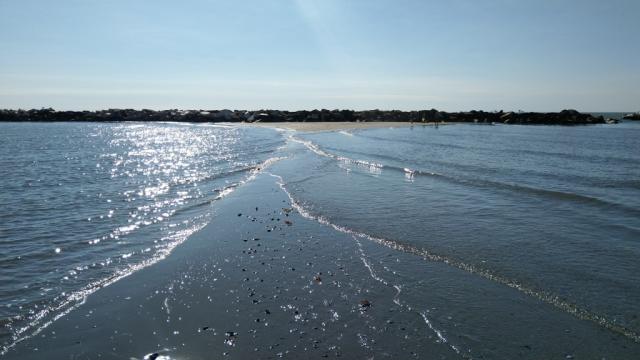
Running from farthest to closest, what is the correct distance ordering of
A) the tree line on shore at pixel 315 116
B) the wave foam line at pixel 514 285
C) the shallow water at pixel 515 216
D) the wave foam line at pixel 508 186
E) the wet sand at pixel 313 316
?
the tree line on shore at pixel 315 116 → the wave foam line at pixel 508 186 → the shallow water at pixel 515 216 → the wave foam line at pixel 514 285 → the wet sand at pixel 313 316

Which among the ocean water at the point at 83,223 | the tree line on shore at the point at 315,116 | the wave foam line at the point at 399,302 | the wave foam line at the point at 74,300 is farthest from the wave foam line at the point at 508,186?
the tree line on shore at the point at 315,116

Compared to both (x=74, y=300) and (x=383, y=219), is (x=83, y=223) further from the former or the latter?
(x=383, y=219)

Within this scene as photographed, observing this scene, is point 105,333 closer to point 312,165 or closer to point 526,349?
point 526,349

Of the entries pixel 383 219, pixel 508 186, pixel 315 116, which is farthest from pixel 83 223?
pixel 315 116

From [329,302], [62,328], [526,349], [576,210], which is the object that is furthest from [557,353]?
[576,210]

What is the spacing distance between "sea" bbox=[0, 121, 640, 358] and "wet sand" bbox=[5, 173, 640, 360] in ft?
1.43

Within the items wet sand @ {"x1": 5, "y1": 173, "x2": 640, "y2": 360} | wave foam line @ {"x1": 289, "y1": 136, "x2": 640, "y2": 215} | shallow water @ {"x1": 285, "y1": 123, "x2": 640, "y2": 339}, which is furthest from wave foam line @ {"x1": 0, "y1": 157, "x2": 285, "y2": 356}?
wave foam line @ {"x1": 289, "y1": 136, "x2": 640, "y2": 215}

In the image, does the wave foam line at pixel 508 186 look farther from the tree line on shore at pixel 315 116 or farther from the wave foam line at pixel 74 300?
the tree line on shore at pixel 315 116

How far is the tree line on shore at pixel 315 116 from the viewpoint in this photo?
9650cm

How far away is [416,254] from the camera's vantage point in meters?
10.6

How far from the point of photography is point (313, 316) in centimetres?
734

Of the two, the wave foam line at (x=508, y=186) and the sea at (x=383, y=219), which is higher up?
the wave foam line at (x=508, y=186)

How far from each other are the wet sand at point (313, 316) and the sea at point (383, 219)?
0.44 metres

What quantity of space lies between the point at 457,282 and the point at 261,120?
329ft
